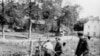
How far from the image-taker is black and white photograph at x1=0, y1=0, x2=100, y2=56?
1.36 metres

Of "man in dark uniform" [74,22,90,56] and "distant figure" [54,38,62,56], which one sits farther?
"distant figure" [54,38,62,56]

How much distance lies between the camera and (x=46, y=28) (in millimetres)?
1453

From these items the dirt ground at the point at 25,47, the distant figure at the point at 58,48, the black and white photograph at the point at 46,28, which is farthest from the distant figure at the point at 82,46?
the distant figure at the point at 58,48

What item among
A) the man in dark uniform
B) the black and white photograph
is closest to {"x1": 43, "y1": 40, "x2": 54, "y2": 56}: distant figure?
the black and white photograph

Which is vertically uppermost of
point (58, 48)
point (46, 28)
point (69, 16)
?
point (69, 16)

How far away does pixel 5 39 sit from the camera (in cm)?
136

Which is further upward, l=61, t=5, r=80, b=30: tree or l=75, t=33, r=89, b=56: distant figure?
l=61, t=5, r=80, b=30: tree

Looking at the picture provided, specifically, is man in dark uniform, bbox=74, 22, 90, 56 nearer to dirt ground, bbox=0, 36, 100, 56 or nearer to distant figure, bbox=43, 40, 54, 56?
dirt ground, bbox=0, 36, 100, 56

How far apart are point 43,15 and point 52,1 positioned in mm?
205

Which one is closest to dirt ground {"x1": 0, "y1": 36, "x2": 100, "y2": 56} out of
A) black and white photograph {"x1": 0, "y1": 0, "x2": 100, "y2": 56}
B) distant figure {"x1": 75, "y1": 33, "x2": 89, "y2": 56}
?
black and white photograph {"x1": 0, "y1": 0, "x2": 100, "y2": 56}

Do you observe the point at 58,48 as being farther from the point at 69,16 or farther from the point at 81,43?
the point at 69,16

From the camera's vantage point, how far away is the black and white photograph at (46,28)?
1359 mm

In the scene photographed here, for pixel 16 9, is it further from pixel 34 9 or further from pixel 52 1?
pixel 52 1

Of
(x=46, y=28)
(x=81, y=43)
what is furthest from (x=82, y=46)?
(x=46, y=28)
